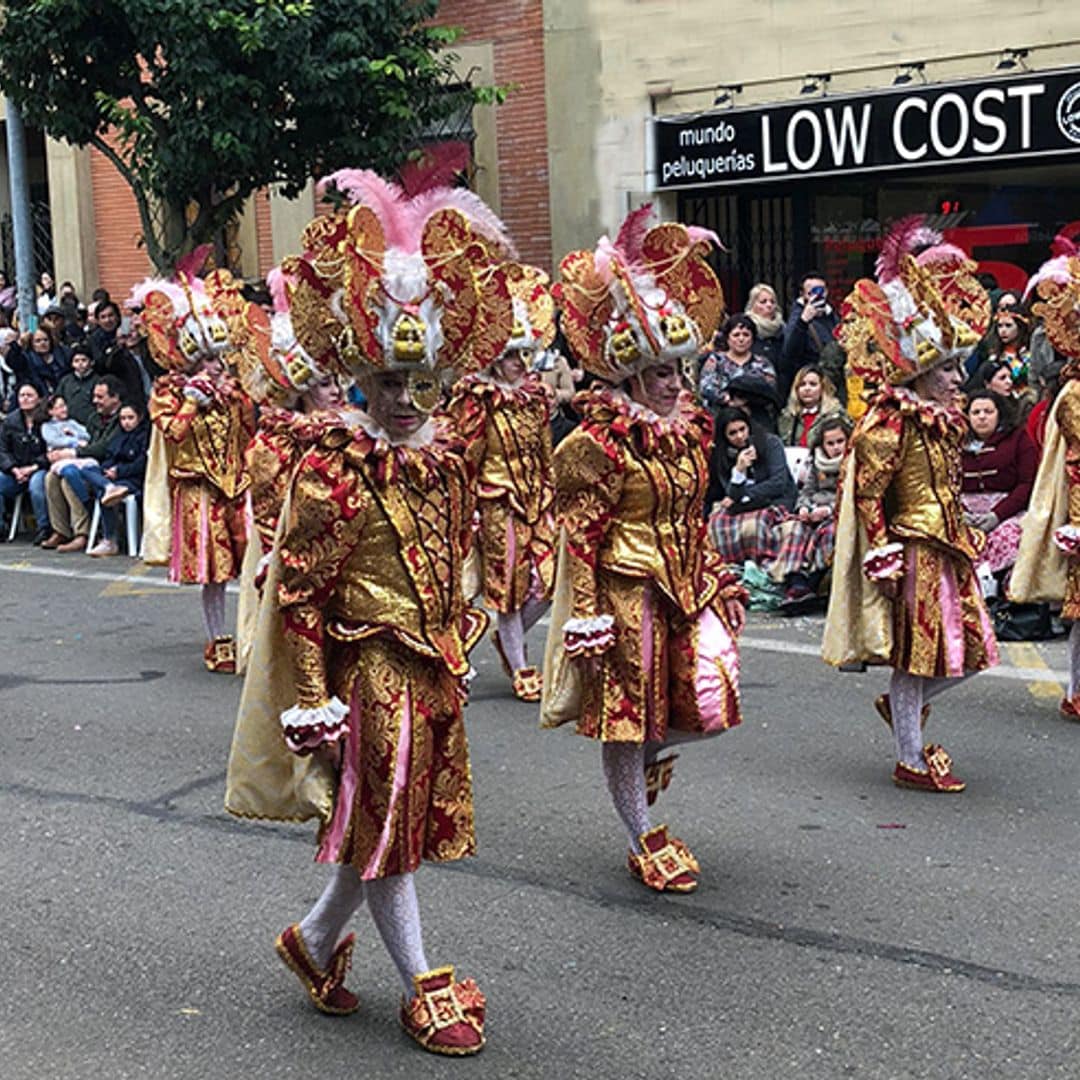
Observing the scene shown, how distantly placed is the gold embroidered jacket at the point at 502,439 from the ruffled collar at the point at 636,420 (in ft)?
9.27

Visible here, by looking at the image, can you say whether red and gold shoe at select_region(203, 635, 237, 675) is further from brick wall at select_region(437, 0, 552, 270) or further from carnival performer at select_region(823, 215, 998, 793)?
brick wall at select_region(437, 0, 552, 270)

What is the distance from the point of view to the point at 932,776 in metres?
6.99

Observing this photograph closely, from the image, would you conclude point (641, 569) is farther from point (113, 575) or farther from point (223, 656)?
point (113, 575)

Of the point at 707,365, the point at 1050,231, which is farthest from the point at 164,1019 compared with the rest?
the point at 1050,231

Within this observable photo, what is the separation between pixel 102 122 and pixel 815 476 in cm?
840

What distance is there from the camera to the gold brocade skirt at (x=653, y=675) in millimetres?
5773

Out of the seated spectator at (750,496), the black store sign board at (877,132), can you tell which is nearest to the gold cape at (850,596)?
the seated spectator at (750,496)

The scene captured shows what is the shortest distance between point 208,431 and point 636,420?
449 cm

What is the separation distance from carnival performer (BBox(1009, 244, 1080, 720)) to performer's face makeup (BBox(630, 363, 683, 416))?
2.76 meters

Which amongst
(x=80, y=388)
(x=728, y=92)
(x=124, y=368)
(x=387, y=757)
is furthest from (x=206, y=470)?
(x=728, y=92)

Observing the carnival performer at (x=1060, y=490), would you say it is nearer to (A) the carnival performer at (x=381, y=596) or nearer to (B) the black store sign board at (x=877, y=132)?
(A) the carnival performer at (x=381, y=596)

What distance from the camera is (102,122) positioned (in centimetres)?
1661

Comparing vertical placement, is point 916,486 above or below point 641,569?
above

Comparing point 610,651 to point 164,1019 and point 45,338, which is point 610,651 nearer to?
point 164,1019
